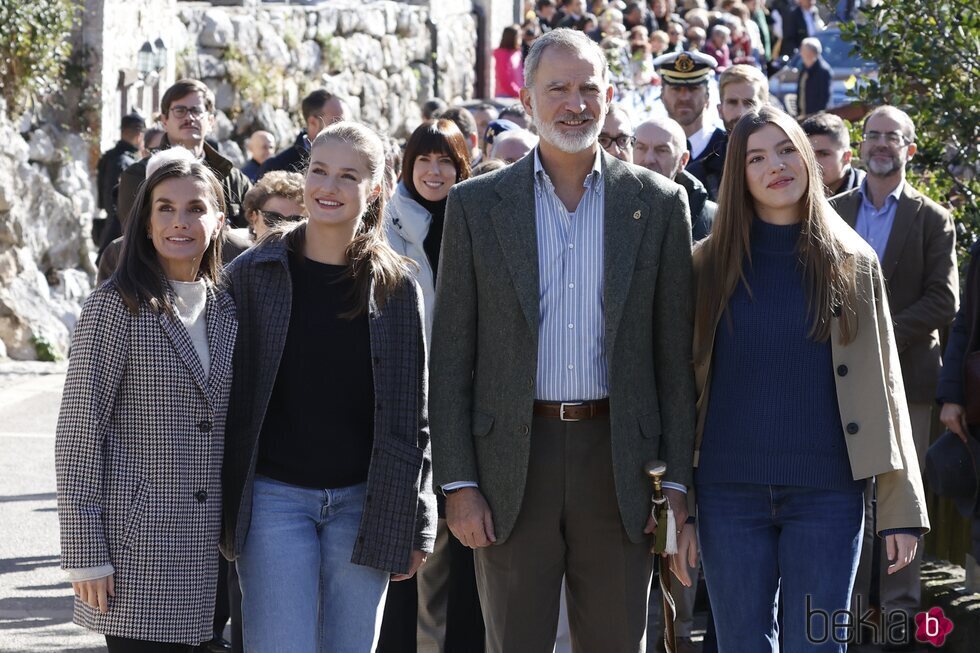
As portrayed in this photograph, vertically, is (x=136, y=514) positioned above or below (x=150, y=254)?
below

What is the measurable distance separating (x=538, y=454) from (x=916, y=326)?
2825 millimetres

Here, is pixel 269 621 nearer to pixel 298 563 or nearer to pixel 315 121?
pixel 298 563

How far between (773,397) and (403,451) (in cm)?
109

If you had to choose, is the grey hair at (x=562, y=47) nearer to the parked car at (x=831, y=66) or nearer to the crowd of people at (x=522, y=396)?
the crowd of people at (x=522, y=396)

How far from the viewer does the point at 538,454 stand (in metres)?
3.94

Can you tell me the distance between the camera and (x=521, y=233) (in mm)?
3967

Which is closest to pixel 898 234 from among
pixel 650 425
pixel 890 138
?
pixel 890 138

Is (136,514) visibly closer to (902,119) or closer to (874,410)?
(874,410)

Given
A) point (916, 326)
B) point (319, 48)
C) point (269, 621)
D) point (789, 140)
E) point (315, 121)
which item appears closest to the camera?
point (269, 621)

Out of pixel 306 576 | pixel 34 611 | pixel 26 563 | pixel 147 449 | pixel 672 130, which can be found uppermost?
pixel 672 130

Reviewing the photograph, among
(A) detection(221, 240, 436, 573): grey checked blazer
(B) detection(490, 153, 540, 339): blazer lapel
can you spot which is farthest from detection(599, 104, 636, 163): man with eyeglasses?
(A) detection(221, 240, 436, 573): grey checked blazer

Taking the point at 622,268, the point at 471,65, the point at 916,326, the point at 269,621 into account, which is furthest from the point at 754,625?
the point at 471,65

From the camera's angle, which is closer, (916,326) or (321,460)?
(321,460)

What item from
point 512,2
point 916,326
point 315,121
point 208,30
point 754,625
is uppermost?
point 512,2
